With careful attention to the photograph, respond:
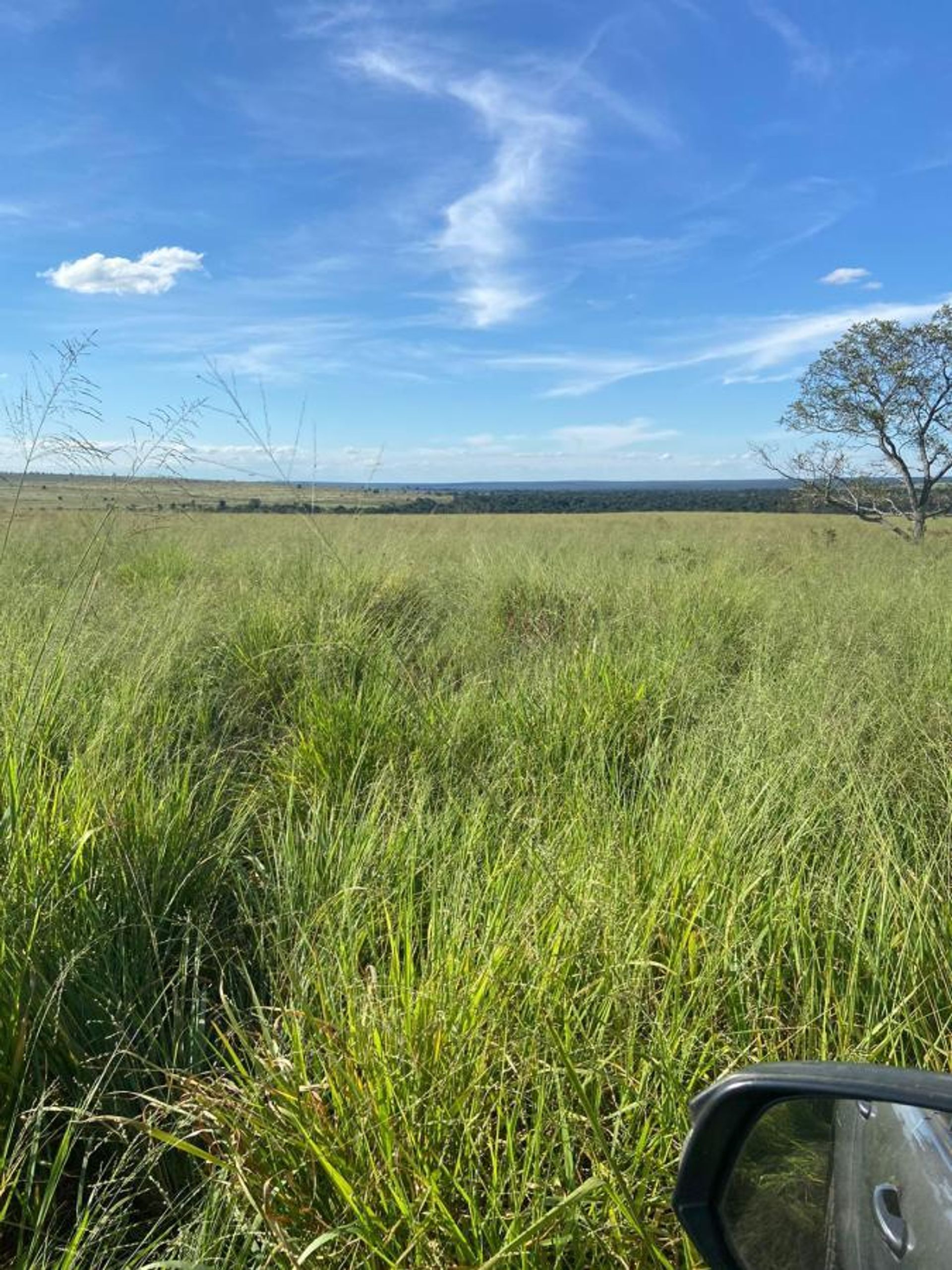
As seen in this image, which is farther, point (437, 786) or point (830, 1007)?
point (437, 786)

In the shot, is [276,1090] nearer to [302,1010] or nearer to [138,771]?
[302,1010]

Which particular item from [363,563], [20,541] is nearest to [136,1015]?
[363,563]

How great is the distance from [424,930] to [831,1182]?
1306mm

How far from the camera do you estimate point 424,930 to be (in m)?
2.13

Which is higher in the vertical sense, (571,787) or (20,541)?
(20,541)

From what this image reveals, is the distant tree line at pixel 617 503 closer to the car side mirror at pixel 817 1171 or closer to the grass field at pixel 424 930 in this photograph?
the grass field at pixel 424 930

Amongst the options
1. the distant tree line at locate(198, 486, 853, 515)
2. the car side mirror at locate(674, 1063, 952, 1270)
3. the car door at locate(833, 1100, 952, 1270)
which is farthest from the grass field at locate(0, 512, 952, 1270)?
the distant tree line at locate(198, 486, 853, 515)

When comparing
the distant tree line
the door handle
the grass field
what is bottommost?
the grass field

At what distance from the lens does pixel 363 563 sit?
6559 mm

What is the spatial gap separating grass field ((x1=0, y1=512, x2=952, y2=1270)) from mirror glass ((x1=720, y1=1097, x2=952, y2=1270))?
34 centimetres

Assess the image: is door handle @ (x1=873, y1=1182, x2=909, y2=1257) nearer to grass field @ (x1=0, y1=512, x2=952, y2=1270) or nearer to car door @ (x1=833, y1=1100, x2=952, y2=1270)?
car door @ (x1=833, y1=1100, x2=952, y2=1270)

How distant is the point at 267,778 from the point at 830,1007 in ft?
7.29

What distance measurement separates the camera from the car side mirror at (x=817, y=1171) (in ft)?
2.59

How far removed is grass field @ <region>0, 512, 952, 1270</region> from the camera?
135 centimetres
